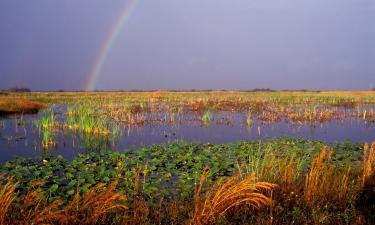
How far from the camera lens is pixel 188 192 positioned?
7.20 metres

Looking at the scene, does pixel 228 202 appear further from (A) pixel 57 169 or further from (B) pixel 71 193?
(A) pixel 57 169

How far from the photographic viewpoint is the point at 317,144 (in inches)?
534

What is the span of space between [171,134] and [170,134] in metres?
0.05

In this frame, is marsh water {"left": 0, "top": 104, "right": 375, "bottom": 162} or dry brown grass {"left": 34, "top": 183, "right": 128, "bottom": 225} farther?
Answer: marsh water {"left": 0, "top": 104, "right": 375, "bottom": 162}

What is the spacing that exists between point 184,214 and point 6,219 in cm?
251

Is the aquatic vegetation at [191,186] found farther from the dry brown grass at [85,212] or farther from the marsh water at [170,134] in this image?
the marsh water at [170,134]

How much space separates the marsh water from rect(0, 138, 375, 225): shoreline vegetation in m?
3.16

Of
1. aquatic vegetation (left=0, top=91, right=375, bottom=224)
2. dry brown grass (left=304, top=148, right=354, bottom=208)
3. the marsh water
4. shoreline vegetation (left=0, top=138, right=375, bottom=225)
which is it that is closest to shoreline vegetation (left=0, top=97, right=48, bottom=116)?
the marsh water

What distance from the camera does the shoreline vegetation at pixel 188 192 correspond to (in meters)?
5.08

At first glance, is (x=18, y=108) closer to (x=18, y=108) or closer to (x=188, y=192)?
(x=18, y=108)

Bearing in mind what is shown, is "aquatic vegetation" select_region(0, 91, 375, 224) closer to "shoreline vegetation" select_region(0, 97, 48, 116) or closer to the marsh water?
the marsh water

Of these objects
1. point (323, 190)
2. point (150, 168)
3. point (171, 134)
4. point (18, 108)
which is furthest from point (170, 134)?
point (18, 108)

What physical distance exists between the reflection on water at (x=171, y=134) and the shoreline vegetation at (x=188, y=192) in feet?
11.0

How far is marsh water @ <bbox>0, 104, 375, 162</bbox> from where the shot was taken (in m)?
14.1
